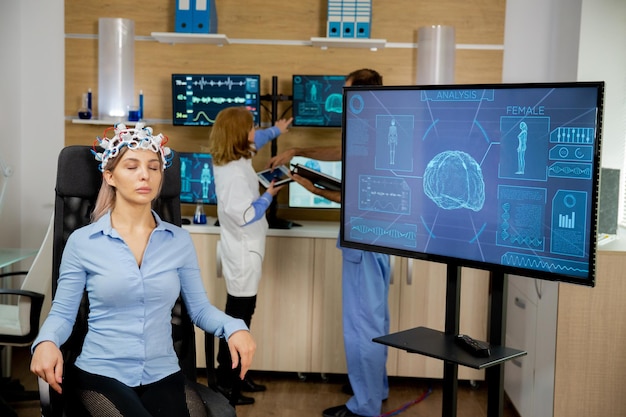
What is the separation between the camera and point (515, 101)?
222 centimetres

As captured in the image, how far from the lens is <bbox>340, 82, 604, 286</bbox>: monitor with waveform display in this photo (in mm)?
2090

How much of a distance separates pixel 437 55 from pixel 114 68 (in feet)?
5.95

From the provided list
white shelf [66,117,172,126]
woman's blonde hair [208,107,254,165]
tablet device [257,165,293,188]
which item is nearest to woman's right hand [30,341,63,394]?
woman's blonde hair [208,107,254,165]

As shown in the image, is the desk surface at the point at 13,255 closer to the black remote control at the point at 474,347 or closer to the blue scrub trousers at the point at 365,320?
the blue scrub trousers at the point at 365,320

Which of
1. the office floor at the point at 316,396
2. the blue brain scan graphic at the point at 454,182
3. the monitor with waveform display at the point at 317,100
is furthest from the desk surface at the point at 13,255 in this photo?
the blue brain scan graphic at the point at 454,182

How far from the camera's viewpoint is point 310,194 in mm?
4391

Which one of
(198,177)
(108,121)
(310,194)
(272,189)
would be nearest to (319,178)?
(272,189)

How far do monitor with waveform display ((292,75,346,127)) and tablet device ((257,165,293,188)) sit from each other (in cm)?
34

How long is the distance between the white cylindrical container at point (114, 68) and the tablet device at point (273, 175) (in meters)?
0.93

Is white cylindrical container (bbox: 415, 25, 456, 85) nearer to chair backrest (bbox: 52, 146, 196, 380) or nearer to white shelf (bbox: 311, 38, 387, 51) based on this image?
white shelf (bbox: 311, 38, 387, 51)

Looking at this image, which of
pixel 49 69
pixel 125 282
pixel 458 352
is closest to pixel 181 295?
pixel 125 282

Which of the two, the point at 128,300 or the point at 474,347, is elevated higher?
the point at 128,300

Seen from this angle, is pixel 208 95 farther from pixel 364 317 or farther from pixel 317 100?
pixel 364 317

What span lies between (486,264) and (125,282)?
1060mm
